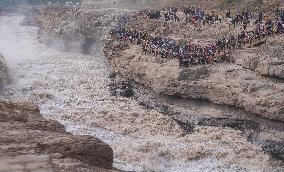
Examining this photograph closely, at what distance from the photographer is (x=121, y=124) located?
2958 centimetres

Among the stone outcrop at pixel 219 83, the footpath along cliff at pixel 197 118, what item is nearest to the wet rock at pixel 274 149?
the footpath along cliff at pixel 197 118

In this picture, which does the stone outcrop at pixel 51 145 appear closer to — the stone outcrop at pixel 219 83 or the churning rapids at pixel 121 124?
the churning rapids at pixel 121 124

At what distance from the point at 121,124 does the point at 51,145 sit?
1556 centimetres

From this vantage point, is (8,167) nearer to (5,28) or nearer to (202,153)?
(202,153)

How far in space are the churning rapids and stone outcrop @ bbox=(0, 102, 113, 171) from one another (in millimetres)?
6632

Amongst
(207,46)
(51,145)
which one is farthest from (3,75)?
(51,145)

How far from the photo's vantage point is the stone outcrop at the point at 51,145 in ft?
41.7

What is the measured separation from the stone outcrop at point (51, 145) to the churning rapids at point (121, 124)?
21.8ft

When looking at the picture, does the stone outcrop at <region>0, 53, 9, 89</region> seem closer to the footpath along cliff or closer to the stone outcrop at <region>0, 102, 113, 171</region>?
the footpath along cliff

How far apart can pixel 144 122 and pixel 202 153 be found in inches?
233

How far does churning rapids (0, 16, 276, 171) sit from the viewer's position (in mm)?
24453

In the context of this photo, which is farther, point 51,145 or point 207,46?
point 207,46

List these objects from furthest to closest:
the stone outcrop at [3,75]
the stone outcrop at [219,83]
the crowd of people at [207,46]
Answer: the stone outcrop at [3,75] → the crowd of people at [207,46] → the stone outcrop at [219,83]

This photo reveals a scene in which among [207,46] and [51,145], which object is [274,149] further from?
[51,145]
